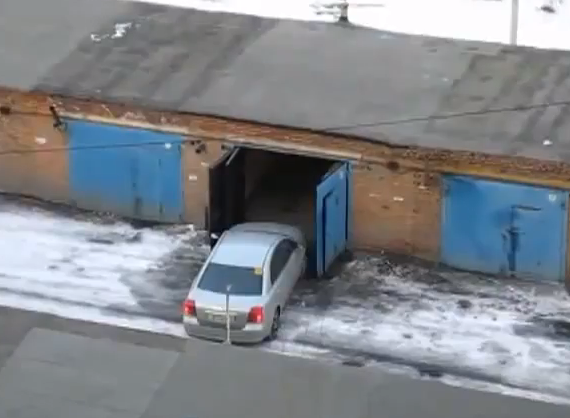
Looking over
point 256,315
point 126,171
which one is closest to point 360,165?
point 256,315

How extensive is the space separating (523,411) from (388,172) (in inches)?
397

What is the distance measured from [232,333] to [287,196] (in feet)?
20.1

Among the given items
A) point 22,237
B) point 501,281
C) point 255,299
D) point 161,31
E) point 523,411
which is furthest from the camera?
point 161,31

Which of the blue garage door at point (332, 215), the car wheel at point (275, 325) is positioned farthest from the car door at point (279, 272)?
the blue garage door at point (332, 215)

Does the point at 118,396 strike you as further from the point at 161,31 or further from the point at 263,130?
the point at 161,31

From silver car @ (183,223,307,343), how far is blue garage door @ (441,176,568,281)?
264cm

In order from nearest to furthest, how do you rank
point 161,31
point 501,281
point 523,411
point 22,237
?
1. point 523,411
2. point 501,281
3. point 22,237
4. point 161,31

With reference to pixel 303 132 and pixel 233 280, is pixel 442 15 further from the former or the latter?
pixel 233 280

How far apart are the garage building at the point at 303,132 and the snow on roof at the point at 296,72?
41mm

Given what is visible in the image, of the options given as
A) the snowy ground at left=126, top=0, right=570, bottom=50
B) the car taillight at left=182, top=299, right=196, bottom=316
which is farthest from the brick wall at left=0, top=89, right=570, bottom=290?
the snowy ground at left=126, top=0, right=570, bottom=50

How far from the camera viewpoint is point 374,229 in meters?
23.7

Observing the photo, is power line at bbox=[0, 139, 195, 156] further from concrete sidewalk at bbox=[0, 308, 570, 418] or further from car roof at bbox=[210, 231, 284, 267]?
concrete sidewalk at bbox=[0, 308, 570, 418]

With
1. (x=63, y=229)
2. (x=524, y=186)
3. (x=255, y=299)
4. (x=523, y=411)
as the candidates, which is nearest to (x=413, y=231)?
(x=524, y=186)

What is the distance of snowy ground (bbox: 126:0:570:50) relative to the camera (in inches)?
1234
